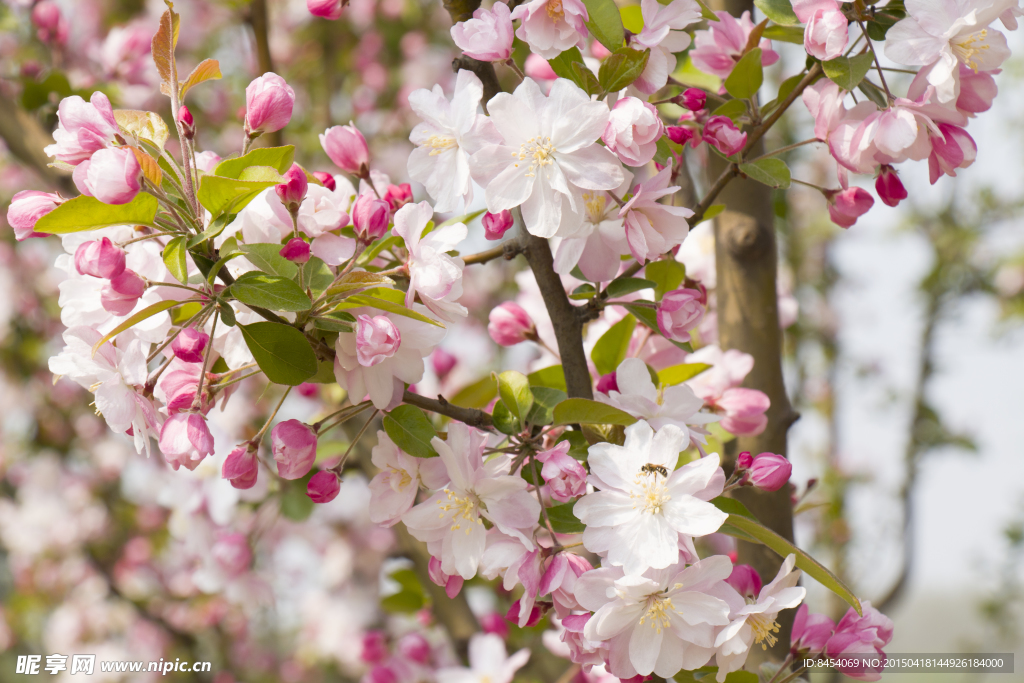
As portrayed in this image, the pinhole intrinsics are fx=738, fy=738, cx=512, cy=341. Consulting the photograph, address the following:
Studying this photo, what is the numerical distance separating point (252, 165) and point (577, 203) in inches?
12.3

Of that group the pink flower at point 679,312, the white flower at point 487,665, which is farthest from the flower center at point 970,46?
the white flower at point 487,665

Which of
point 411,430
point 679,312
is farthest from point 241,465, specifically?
point 679,312

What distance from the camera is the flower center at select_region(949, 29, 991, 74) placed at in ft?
2.35

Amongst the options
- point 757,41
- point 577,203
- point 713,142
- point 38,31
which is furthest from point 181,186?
point 38,31

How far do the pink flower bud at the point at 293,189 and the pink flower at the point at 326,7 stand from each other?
1.02ft

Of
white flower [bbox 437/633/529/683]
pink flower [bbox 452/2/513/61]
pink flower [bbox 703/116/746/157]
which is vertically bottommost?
white flower [bbox 437/633/529/683]

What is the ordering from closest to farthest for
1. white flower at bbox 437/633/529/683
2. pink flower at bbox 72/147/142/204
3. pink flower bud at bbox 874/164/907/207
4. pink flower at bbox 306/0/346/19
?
pink flower at bbox 72/147/142/204 < pink flower bud at bbox 874/164/907/207 < pink flower at bbox 306/0/346/19 < white flower at bbox 437/633/529/683

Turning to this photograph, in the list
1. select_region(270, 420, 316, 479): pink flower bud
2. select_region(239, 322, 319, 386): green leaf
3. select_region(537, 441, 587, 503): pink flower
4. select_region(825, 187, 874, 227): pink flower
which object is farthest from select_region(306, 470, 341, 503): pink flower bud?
select_region(825, 187, 874, 227): pink flower

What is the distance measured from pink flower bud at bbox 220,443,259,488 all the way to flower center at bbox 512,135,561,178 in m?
0.40

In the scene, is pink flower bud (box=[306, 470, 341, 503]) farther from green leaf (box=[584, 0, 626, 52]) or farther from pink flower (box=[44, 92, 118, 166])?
green leaf (box=[584, 0, 626, 52])

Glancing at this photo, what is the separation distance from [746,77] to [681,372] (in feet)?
1.19

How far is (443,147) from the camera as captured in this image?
745 mm

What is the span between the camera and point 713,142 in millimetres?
792

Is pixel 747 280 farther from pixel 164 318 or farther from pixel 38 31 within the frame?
pixel 38 31
